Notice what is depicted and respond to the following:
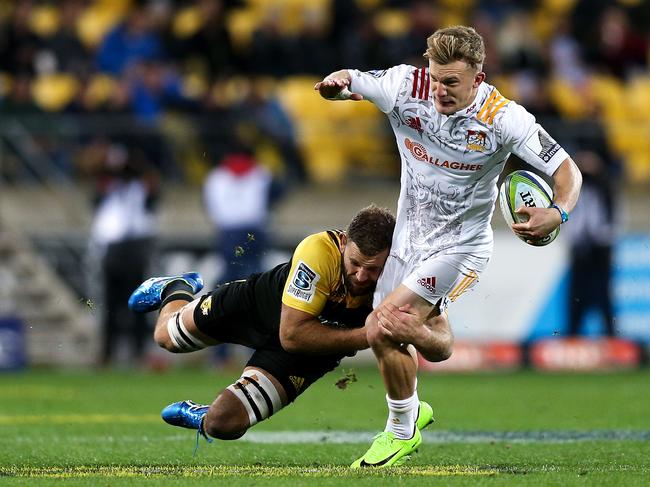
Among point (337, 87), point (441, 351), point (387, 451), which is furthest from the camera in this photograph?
point (441, 351)

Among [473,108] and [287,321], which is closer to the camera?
[473,108]

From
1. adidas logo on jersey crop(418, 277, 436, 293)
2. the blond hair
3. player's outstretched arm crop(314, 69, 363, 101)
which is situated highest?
the blond hair

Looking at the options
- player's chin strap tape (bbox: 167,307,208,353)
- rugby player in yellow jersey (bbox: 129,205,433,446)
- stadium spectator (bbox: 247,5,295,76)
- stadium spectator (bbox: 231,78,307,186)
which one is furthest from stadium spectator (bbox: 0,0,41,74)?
player's chin strap tape (bbox: 167,307,208,353)

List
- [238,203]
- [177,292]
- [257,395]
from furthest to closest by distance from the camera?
[238,203]
[177,292]
[257,395]

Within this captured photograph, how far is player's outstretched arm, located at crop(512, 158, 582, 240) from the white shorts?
35.9 inches

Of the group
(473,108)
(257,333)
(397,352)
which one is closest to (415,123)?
(473,108)

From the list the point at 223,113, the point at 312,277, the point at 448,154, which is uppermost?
the point at 223,113

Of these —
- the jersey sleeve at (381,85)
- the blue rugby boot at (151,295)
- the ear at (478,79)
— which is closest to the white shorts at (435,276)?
the jersey sleeve at (381,85)

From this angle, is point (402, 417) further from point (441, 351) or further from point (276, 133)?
point (276, 133)

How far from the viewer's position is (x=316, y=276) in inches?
295

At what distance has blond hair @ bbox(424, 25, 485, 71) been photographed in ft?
23.5

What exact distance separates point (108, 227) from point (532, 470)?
9.91m

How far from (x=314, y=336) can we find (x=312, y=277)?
33cm

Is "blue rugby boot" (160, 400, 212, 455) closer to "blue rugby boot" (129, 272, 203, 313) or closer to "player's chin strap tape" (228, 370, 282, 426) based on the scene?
"player's chin strap tape" (228, 370, 282, 426)
